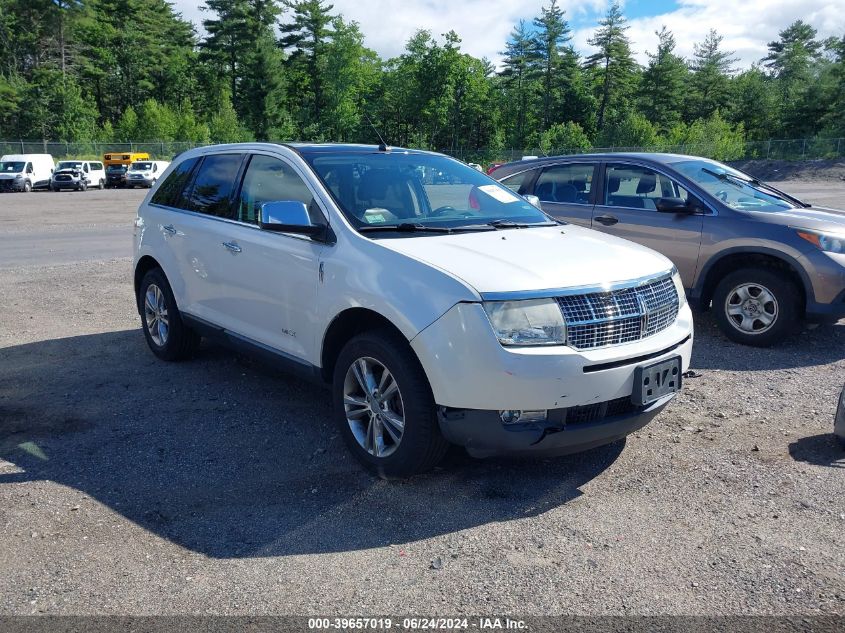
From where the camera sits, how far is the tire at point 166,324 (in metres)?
6.26

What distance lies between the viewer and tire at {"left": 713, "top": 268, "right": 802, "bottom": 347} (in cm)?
680

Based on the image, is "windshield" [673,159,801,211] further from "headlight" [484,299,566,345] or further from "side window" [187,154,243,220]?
"side window" [187,154,243,220]

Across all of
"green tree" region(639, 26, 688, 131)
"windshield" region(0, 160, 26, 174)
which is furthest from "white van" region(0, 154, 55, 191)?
"green tree" region(639, 26, 688, 131)

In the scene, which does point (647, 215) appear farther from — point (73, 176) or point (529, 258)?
point (73, 176)

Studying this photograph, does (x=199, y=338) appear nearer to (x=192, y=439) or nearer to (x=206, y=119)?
(x=192, y=439)

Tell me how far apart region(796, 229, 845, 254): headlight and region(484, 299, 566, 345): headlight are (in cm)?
421

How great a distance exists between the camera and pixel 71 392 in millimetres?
5777

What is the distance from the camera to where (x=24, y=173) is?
135ft

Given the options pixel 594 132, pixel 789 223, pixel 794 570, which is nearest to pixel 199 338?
pixel 794 570

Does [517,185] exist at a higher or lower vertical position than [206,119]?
lower

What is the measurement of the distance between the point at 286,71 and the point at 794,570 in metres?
80.9

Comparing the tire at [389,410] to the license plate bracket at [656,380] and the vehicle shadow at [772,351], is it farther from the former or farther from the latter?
the vehicle shadow at [772,351]

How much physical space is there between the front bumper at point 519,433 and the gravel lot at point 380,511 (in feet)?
1.16


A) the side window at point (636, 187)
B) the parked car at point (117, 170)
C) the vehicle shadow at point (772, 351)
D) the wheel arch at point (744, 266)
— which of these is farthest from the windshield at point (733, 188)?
the parked car at point (117, 170)
